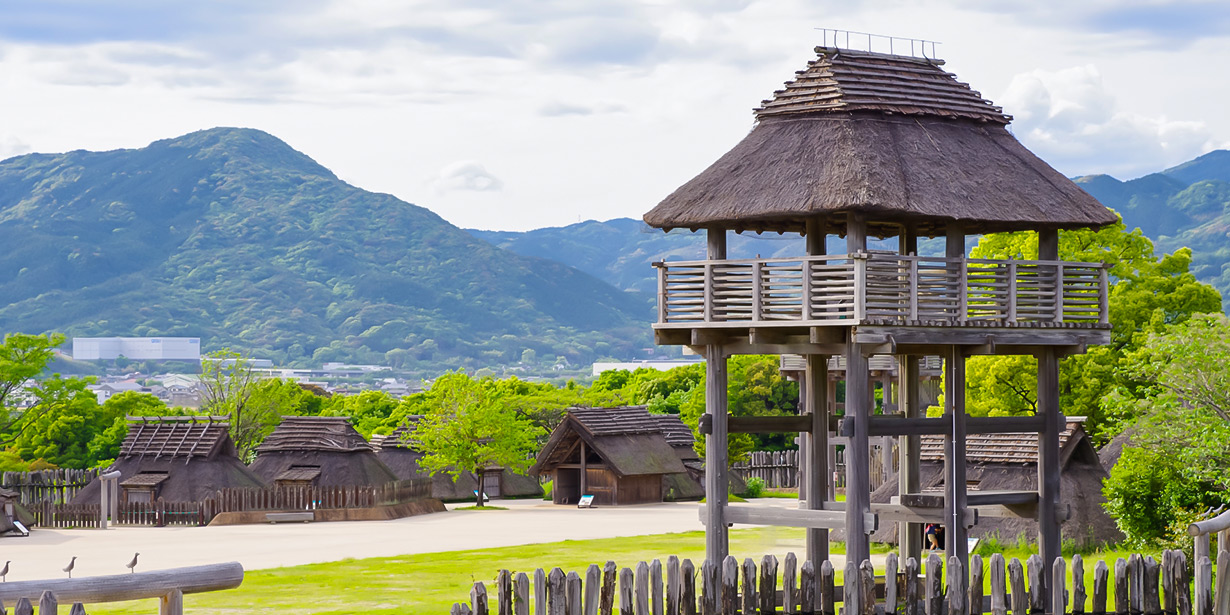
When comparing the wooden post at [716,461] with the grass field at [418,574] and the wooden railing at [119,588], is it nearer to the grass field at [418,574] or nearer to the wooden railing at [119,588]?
the grass field at [418,574]

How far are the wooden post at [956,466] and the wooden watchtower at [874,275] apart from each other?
0.12 feet

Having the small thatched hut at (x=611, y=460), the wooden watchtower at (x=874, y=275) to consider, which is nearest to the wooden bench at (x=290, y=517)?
the small thatched hut at (x=611, y=460)

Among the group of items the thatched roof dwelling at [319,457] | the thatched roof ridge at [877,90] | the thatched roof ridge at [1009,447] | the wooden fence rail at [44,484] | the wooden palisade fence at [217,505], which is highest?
the thatched roof ridge at [877,90]

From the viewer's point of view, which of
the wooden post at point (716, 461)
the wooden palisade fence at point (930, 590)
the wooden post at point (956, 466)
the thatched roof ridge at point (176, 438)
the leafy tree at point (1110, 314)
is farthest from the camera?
the thatched roof ridge at point (176, 438)

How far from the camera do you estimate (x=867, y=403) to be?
25359mm

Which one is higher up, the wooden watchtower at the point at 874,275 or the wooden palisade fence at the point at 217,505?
the wooden watchtower at the point at 874,275

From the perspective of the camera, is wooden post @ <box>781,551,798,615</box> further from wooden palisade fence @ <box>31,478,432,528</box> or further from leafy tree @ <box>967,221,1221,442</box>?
wooden palisade fence @ <box>31,478,432,528</box>

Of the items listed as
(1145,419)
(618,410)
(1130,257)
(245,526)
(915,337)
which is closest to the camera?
(915,337)

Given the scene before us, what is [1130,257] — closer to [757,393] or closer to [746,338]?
[746,338]

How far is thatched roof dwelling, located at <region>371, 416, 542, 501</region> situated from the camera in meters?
59.6

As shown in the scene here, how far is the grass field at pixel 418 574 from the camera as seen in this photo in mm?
27195

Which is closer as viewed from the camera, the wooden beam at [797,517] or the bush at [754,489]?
the wooden beam at [797,517]

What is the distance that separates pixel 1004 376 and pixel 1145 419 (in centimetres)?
1571

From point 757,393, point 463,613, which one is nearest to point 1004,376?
point 463,613
